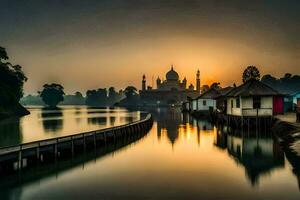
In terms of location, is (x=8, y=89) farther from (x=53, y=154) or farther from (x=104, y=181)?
(x=104, y=181)

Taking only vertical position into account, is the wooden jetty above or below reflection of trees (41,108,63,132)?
above

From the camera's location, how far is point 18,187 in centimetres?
1845

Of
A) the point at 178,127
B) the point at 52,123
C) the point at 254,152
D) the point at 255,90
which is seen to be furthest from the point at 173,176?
the point at 52,123

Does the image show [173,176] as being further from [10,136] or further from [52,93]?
[52,93]

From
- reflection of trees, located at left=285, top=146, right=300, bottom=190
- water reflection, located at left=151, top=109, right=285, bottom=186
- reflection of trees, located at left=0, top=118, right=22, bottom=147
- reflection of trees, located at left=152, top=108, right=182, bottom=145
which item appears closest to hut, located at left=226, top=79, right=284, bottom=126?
water reflection, located at left=151, top=109, right=285, bottom=186

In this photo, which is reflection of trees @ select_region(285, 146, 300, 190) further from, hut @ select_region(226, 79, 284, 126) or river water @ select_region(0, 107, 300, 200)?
hut @ select_region(226, 79, 284, 126)

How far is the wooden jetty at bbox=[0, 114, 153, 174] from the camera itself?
828 inches

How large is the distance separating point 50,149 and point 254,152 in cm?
1614

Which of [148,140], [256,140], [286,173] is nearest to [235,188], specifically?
[286,173]

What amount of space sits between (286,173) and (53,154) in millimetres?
15580

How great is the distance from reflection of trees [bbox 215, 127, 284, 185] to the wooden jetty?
11.3 metres

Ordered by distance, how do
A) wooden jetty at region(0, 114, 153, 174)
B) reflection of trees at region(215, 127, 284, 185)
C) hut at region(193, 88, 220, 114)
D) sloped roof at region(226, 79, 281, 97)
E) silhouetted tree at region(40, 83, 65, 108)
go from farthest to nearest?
silhouetted tree at region(40, 83, 65, 108) < hut at region(193, 88, 220, 114) < sloped roof at region(226, 79, 281, 97) < reflection of trees at region(215, 127, 284, 185) < wooden jetty at region(0, 114, 153, 174)

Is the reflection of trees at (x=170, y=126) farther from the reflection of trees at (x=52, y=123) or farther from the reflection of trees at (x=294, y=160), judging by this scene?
the reflection of trees at (x=52, y=123)

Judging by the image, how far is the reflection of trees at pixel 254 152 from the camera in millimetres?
22391
